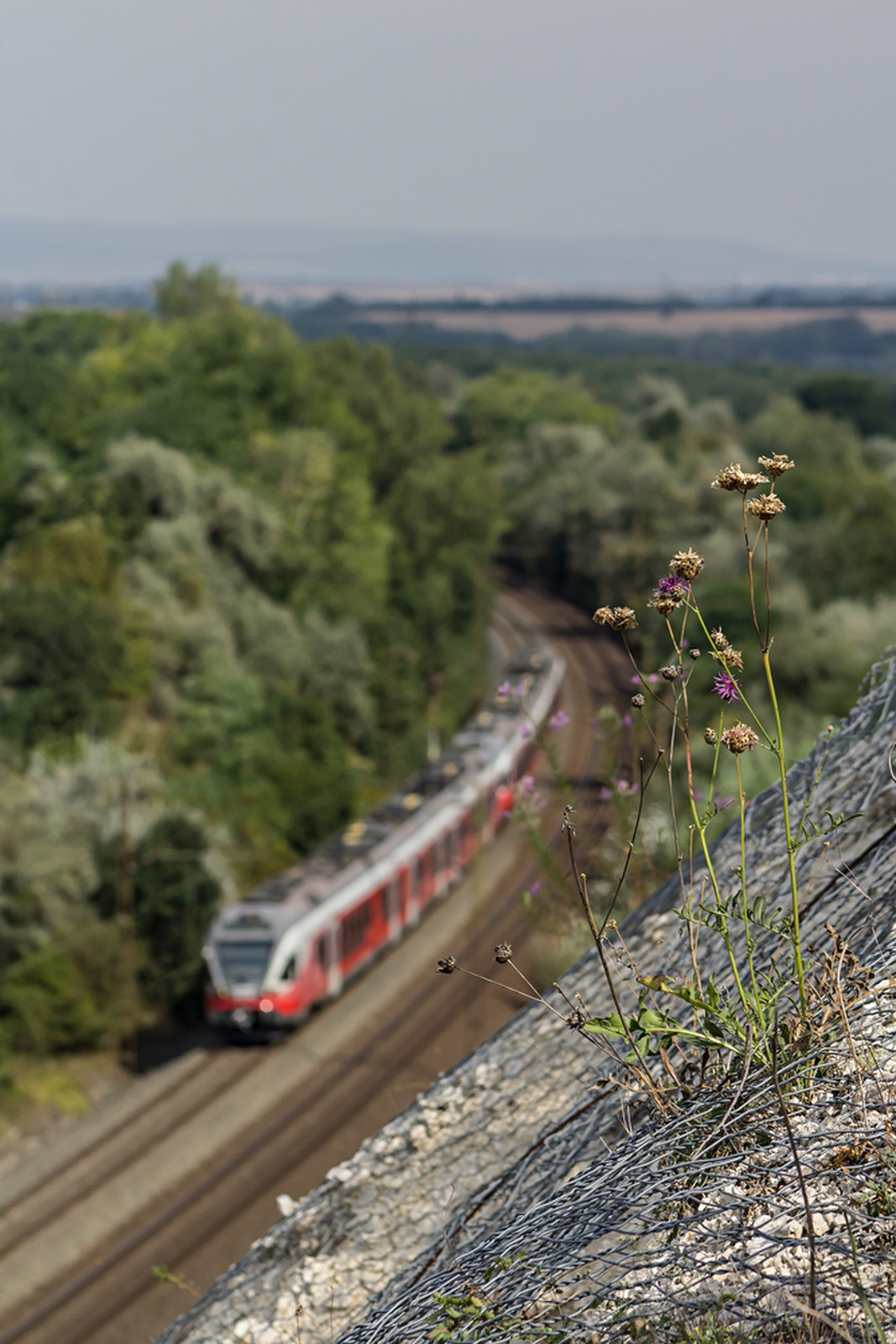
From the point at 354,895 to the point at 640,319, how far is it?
178 metres

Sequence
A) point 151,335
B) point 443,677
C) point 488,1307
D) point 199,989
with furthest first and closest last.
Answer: point 151,335
point 443,677
point 199,989
point 488,1307

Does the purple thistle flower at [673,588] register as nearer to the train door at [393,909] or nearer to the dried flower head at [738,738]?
the dried flower head at [738,738]

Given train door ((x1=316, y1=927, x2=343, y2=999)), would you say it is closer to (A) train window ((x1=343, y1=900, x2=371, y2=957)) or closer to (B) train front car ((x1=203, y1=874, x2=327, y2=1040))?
(A) train window ((x1=343, y1=900, x2=371, y2=957))

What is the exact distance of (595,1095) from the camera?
13.8 feet

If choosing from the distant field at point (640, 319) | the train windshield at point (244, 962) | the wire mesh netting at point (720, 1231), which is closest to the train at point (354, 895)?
the train windshield at point (244, 962)

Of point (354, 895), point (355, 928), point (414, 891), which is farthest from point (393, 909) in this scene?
point (354, 895)

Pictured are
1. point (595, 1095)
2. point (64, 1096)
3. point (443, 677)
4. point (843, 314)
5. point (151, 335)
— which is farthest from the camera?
point (843, 314)

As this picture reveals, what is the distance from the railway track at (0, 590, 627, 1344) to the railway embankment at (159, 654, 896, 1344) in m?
6.31

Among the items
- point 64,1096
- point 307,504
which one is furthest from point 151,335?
point 64,1096

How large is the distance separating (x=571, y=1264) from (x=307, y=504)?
4783 cm

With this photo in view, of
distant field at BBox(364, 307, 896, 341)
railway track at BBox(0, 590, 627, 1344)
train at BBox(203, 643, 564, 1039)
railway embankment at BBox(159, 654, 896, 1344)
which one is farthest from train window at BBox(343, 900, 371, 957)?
distant field at BBox(364, 307, 896, 341)

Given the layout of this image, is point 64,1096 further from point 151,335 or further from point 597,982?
point 151,335

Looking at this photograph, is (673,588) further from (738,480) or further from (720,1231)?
(720,1231)

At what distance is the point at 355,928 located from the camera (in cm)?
2394
